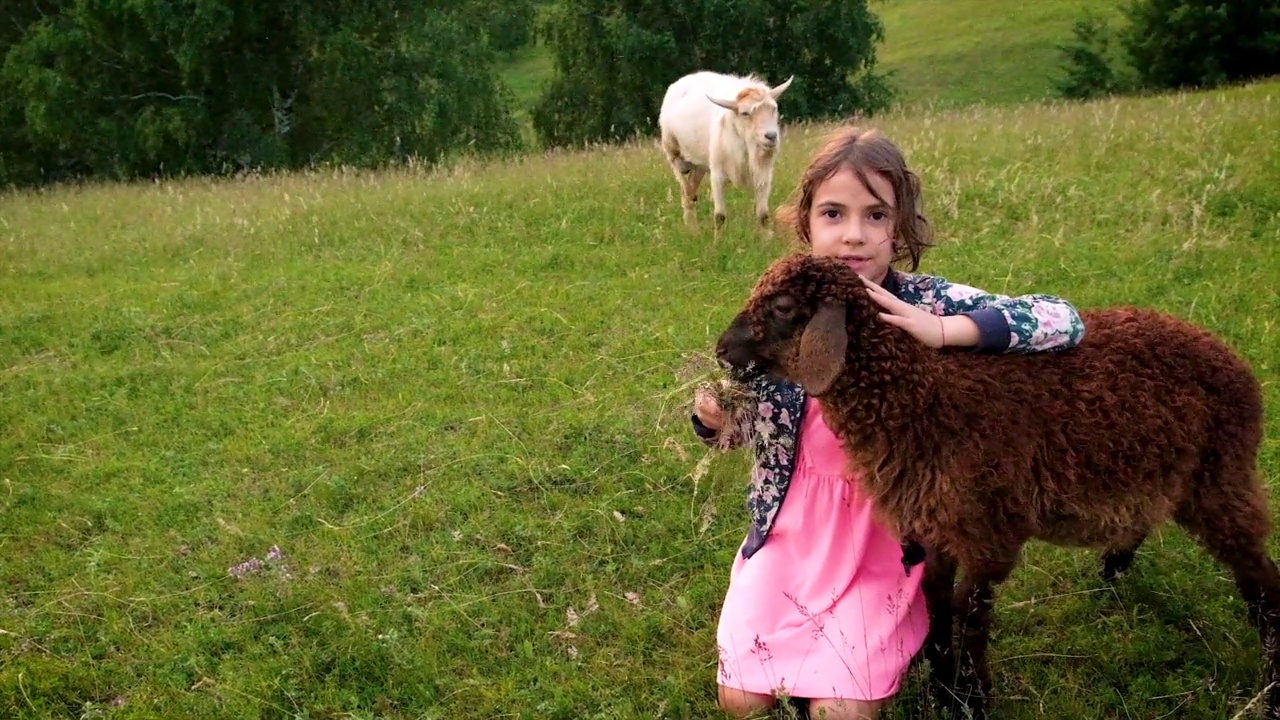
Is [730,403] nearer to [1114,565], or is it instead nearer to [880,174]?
[880,174]

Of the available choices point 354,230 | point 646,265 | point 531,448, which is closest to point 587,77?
point 354,230

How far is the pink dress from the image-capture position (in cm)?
309

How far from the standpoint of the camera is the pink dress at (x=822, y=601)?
10.2 ft

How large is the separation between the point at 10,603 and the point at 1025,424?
4477mm

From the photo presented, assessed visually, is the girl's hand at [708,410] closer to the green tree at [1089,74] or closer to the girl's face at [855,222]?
the girl's face at [855,222]

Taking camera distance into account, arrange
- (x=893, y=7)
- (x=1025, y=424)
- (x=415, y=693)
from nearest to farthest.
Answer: (x=1025, y=424), (x=415, y=693), (x=893, y=7)

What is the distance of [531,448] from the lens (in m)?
5.43

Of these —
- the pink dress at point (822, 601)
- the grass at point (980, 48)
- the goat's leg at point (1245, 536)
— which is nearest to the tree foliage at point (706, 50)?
the grass at point (980, 48)

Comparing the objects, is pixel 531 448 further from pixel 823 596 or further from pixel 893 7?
pixel 893 7

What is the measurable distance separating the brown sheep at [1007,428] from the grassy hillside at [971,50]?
28595 millimetres

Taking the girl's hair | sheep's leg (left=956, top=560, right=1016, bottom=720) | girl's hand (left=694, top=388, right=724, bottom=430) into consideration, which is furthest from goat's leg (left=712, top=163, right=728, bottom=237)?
sheep's leg (left=956, top=560, right=1016, bottom=720)

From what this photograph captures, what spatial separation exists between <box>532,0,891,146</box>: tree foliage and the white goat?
48.6ft

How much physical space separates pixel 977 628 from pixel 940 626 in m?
0.14

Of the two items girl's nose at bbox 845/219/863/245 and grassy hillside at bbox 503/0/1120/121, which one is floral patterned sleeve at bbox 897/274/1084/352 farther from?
grassy hillside at bbox 503/0/1120/121
